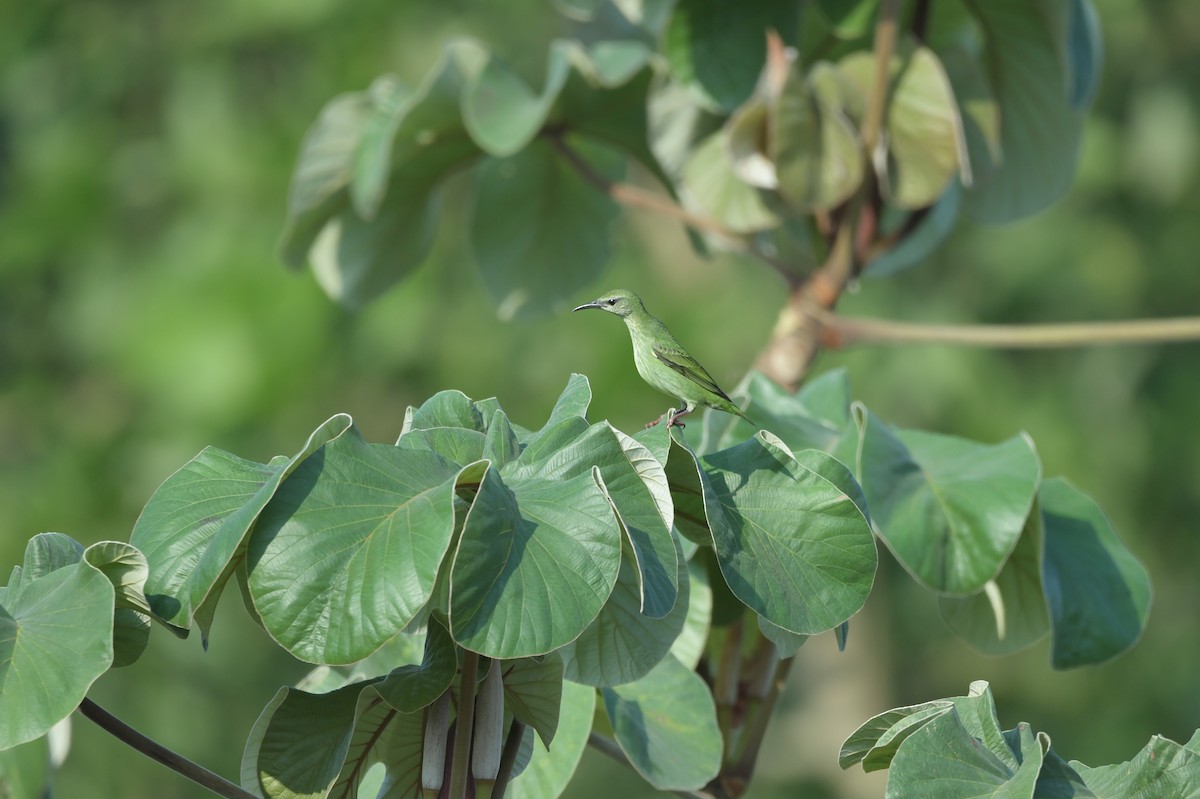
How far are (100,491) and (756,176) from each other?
3.96 metres

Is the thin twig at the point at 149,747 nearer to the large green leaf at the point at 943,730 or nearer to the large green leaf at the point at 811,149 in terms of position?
the large green leaf at the point at 943,730

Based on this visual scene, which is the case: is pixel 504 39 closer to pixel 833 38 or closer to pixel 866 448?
pixel 833 38

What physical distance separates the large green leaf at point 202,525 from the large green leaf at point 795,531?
0.29m

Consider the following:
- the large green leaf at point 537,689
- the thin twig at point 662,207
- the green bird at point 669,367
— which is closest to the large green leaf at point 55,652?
the large green leaf at point 537,689

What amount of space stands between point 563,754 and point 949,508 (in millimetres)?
454

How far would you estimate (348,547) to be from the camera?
2.78ft

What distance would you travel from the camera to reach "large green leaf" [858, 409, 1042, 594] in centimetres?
131

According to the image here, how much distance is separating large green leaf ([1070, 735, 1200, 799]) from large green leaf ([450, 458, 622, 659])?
13.7 inches

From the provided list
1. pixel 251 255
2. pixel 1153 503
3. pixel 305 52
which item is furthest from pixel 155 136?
pixel 1153 503

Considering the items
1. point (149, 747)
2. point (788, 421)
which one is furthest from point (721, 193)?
point (149, 747)

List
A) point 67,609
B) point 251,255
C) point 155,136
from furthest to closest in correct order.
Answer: point 155,136 → point 251,255 → point 67,609

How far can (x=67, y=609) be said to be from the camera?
840 mm

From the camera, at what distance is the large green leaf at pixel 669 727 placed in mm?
1286

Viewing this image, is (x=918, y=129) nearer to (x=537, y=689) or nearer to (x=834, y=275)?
(x=834, y=275)
